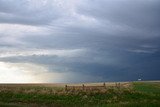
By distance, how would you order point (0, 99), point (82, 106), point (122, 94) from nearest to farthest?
point (82, 106)
point (0, 99)
point (122, 94)

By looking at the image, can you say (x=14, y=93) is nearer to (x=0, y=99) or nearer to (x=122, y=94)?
(x=0, y=99)

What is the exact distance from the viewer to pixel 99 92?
241 ft

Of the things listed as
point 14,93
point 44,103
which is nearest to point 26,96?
point 14,93

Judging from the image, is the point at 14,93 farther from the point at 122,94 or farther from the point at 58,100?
the point at 122,94

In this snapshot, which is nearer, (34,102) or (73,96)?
(34,102)

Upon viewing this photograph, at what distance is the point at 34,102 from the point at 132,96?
780 inches

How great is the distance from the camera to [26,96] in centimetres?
7050

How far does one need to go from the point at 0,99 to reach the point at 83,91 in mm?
16960

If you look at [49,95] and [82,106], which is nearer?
[82,106]

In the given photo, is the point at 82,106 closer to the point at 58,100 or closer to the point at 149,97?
the point at 58,100

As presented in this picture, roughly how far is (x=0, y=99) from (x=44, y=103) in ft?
32.2

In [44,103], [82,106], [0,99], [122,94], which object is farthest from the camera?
[122,94]

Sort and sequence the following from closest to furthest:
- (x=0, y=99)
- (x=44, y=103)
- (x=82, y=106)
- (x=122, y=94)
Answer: (x=82, y=106) < (x=44, y=103) < (x=0, y=99) < (x=122, y=94)

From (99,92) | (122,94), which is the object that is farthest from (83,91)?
(122,94)
